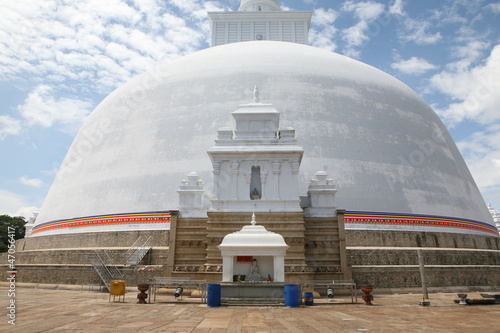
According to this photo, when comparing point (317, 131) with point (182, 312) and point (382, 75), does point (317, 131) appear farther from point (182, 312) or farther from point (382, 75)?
point (182, 312)

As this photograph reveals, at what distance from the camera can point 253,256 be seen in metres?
13.4

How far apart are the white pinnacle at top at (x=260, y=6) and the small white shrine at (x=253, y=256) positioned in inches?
1181

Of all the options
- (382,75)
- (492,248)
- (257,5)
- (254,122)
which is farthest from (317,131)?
(257,5)

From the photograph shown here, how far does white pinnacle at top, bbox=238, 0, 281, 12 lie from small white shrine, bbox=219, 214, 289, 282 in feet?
98.4

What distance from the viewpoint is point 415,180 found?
21.3 meters

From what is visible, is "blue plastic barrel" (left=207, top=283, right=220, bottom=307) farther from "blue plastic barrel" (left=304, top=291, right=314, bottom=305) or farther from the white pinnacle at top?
the white pinnacle at top

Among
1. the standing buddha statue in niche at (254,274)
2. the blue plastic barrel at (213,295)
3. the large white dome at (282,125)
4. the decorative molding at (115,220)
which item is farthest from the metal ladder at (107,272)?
the blue plastic barrel at (213,295)

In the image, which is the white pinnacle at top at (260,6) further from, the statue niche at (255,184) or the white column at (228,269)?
the white column at (228,269)

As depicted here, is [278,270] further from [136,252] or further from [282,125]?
[282,125]

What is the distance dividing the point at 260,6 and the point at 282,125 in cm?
2145

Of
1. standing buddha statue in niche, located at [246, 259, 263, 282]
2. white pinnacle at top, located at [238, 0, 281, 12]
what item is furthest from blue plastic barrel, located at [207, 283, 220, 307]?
white pinnacle at top, located at [238, 0, 281, 12]

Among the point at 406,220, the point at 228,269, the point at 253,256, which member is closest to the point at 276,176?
the point at 253,256

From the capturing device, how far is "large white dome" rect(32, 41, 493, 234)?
66.5ft

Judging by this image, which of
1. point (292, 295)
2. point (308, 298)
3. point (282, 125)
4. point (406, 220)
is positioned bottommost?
point (308, 298)
